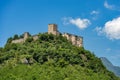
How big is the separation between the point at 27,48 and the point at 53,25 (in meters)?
6.38

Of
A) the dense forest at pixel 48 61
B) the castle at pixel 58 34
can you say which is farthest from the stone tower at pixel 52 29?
the dense forest at pixel 48 61

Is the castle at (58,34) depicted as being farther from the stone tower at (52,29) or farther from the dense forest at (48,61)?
the dense forest at (48,61)

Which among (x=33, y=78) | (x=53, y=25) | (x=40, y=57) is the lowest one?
(x=33, y=78)

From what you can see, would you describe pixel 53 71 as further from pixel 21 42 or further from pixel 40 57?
pixel 21 42

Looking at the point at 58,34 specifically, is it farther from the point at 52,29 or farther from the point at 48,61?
the point at 48,61

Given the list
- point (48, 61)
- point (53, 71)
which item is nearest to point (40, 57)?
point (48, 61)

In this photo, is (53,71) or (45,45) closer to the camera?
(53,71)

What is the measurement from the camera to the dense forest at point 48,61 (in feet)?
201

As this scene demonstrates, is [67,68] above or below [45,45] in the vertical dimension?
below

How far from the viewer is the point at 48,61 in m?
66.3

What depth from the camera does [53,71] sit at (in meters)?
61.9

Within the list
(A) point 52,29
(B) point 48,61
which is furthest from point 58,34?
(B) point 48,61

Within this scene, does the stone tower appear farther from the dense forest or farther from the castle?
the dense forest

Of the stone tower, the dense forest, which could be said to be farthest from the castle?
the dense forest
